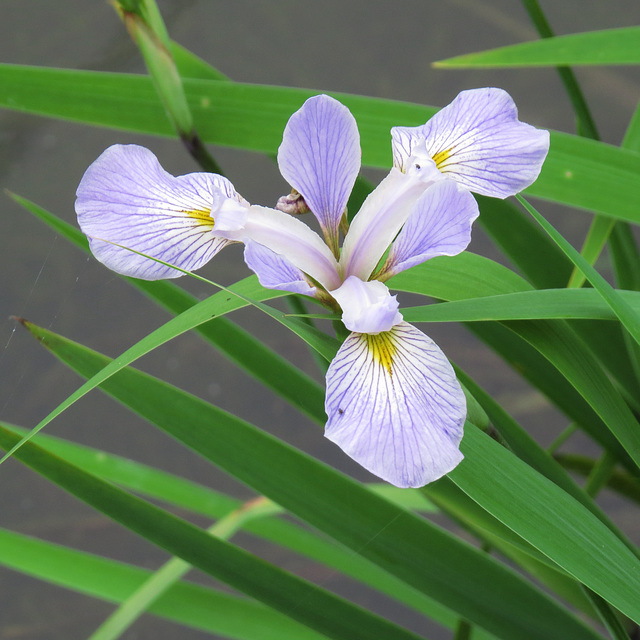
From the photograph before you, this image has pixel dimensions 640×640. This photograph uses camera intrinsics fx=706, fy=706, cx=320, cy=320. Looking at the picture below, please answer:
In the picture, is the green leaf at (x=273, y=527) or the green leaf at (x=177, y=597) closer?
the green leaf at (x=177, y=597)

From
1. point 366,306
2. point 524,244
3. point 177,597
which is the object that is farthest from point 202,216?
point 177,597


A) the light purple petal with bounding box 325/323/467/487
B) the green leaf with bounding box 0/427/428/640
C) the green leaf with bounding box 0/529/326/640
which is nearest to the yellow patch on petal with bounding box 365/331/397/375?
the light purple petal with bounding box 325/323/467/487

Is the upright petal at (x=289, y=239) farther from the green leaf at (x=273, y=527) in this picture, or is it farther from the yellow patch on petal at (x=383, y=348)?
the green leaf at (x=273, y=527)

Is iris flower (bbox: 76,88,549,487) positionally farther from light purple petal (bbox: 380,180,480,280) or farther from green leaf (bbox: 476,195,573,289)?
green leaf (bbox: 476,195,573,289)

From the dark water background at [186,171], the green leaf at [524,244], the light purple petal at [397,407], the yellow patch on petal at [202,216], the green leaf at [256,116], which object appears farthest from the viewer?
the dark water background at [186,171]

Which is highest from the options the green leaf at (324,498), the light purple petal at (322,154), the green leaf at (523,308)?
the light purple petal at (322,154)

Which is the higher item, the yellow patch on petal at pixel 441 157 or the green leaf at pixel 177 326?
the yellow patch on petal at pixel 441 157

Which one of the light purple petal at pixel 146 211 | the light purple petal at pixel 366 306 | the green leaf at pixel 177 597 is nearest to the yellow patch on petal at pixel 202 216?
the light purple petal at pixel 146 211
